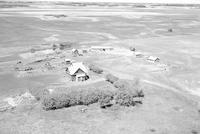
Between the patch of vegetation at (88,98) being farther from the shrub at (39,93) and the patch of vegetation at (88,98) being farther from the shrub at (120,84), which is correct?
the shrub at (120,84)

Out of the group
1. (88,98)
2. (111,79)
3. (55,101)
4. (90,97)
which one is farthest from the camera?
(111,79)

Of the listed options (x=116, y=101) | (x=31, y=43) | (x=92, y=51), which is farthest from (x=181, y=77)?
(x=31, y=43)

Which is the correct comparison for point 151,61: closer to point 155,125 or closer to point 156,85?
point 156,85

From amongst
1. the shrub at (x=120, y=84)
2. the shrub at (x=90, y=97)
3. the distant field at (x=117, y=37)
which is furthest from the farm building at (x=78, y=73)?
the distant field at (x=117, y=37)

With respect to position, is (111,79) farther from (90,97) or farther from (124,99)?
(90,97)

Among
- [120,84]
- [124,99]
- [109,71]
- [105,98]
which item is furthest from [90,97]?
[109,71]

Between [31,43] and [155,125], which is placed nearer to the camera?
A: [155,125]
